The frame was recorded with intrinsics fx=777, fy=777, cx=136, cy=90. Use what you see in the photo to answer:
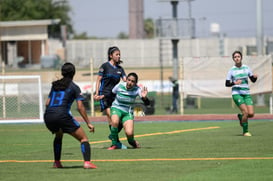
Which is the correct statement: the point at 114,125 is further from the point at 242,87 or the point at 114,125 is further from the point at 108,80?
the point at 242,87

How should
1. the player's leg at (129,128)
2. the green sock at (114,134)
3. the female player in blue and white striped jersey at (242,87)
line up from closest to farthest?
the player's leg at (129,128) < the green sock at (114,134) < the female player in blue and white striped jersey at (242,87)

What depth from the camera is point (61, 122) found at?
40.4ft

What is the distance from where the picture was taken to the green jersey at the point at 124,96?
Answer: 15984 millimetres

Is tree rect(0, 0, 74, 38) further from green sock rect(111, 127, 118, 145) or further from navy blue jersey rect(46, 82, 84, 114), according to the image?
navy blue jersey rect(46, 82, 84, 114)

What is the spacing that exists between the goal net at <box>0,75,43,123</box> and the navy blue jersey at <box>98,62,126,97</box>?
8520mm

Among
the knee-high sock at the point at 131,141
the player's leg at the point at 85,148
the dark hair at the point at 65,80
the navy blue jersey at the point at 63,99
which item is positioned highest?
the dark hair at the point at 65,80

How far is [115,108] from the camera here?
1617 cm

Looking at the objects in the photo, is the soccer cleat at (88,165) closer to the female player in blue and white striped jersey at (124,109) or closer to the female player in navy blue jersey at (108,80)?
the female player in blue and white striped jersey at (124,109)

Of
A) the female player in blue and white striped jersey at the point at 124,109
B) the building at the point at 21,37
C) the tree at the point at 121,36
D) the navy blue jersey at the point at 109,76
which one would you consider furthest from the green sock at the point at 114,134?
the tree at the point at 121,36

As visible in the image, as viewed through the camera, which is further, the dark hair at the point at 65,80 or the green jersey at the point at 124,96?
the green jersey at the point at 124,96

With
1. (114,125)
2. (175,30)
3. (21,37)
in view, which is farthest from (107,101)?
(21,37)

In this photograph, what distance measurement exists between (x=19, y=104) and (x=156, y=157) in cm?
1650

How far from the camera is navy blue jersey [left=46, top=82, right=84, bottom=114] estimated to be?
12.4m

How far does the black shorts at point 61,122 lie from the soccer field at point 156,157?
682 mm
